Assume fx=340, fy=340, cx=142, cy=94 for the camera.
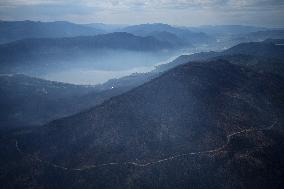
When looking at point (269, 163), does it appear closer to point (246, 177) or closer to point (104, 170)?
point (246, 177)

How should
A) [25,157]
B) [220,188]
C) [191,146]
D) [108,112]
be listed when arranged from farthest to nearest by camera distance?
[108,112] < [25,157] < [191,146] < [220,188]

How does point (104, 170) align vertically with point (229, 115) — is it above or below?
below

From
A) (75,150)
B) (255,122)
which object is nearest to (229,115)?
(255,122)

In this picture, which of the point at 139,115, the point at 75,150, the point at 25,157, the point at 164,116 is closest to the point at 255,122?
the point at 164,116

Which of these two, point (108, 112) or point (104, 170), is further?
point (108, 112)

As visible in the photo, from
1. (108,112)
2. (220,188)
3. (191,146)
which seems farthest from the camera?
(108,112)

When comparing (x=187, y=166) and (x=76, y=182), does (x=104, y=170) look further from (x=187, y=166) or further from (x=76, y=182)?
(x=187, y=166)
